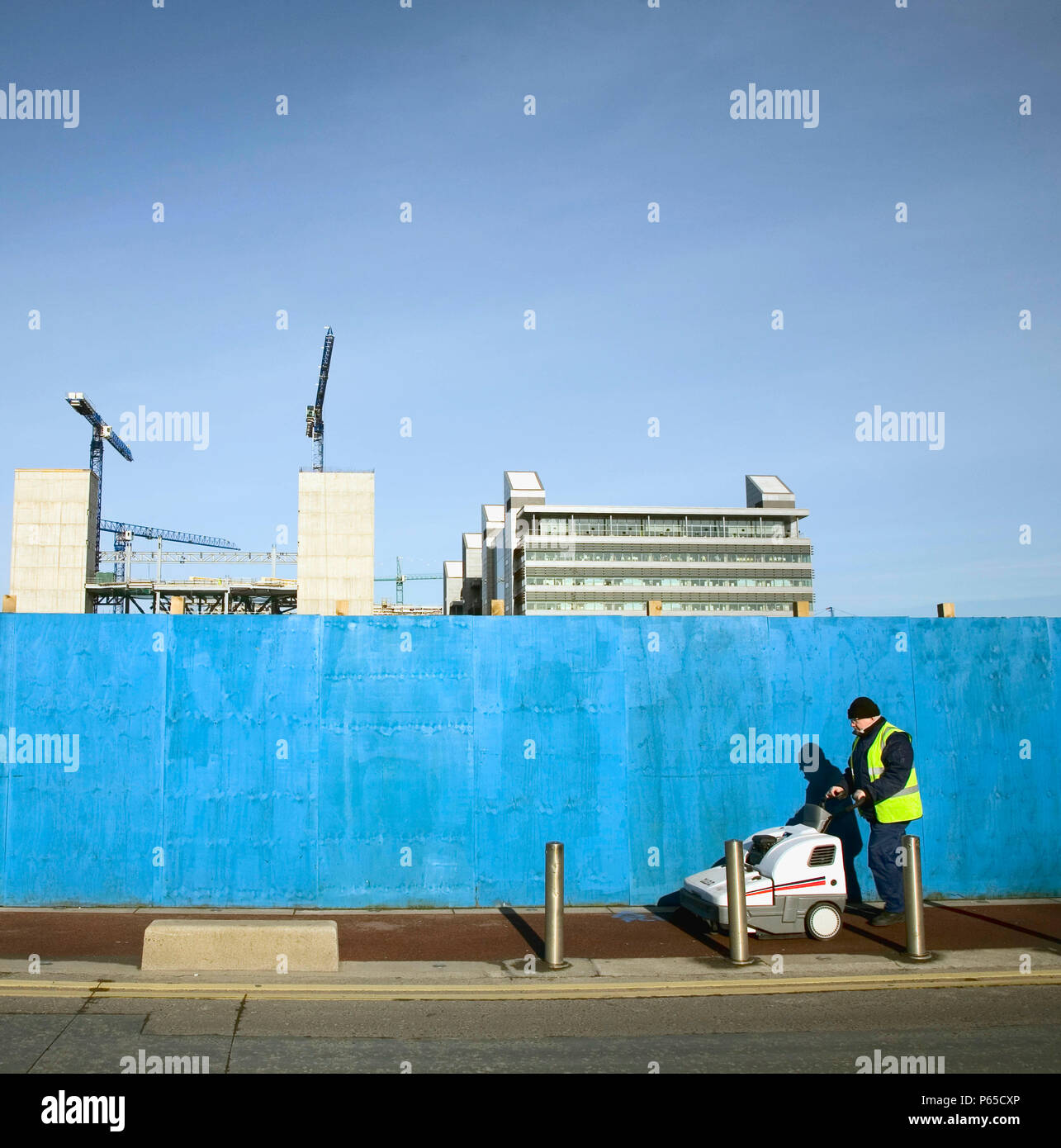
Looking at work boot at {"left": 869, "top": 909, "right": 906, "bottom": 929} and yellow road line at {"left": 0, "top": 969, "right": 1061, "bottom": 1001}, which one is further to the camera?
work boot at {"left": 869, "top": 909, "right": 906, "bottom": 929}

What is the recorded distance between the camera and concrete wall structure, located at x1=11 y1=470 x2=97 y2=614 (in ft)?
323

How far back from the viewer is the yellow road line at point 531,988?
7.14m

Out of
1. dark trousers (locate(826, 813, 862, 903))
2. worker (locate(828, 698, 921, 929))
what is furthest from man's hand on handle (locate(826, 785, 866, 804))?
dark trousers (locate(826, 813, 862, 903))

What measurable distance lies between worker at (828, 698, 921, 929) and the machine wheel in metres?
0.59

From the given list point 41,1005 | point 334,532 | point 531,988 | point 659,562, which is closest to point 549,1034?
point 531,988

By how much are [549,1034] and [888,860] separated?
443cm

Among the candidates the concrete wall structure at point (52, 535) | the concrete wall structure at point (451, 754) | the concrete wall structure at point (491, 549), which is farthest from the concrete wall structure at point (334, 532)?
the concrete wall structure at point (451, 754)

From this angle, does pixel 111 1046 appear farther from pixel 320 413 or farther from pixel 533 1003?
pixel 320 413

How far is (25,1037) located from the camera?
6098 mm

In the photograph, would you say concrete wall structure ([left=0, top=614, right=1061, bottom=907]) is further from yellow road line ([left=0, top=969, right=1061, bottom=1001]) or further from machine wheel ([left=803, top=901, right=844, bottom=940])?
yellow road line ([left=0, top=969, right=1061, bottom=1001])

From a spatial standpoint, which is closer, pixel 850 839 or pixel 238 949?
pixel 238 949
